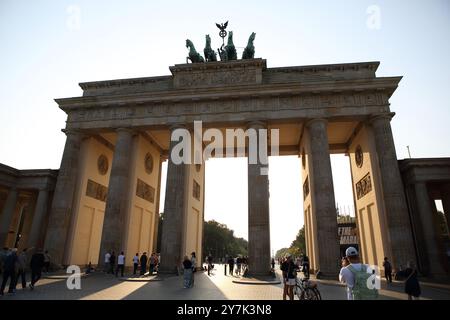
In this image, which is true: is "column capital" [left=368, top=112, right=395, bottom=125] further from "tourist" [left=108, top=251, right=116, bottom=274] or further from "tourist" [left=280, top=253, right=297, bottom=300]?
"tourist" [left=108, top=251, right=116, bottom=274]

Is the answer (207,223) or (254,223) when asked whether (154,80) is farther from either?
(207,223)

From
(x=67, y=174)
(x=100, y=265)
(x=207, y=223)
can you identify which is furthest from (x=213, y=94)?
(x=207, y=223)

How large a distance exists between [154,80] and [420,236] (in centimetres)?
2533

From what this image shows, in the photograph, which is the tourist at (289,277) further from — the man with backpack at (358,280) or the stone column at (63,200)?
the stone column at (63,200)

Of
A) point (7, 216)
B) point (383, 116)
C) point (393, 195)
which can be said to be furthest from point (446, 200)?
point (7, 216)

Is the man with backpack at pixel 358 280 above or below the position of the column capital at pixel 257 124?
below

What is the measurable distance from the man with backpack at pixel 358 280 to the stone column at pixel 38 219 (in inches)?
1024

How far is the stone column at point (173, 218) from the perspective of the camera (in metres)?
21.2

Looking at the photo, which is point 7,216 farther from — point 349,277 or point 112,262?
point 349,277

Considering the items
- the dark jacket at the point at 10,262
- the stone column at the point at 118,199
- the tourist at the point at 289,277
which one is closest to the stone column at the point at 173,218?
the stone column at the point at 118,199

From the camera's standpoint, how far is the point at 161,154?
32250 mm

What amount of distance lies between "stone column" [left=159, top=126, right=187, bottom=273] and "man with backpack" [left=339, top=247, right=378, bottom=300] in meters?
17.7

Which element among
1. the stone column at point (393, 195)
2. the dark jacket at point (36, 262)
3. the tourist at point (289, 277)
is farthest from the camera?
the stone column at point (393, 195)
